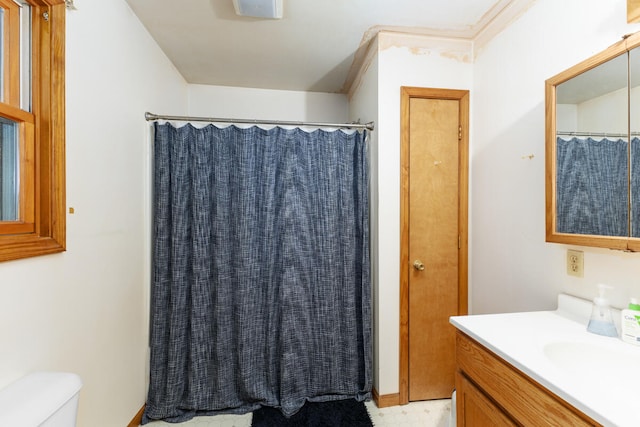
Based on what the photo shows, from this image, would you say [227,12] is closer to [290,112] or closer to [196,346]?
[290,112]

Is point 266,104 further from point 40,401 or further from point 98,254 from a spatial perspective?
point 40,401

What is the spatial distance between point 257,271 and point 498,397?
1.31 metres

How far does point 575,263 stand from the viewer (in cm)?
112

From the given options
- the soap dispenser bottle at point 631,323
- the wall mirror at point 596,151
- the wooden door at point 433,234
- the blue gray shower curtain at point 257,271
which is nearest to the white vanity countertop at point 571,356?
the soap dispenser bottle at point 631,323

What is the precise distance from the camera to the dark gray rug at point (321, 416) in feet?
5.22

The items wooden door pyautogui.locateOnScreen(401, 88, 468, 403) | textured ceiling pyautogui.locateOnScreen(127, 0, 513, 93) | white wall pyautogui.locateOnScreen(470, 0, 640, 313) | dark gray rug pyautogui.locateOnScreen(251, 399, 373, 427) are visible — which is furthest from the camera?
wooden door pyautogui.locateOnScreen(401, 88, 468, 403)

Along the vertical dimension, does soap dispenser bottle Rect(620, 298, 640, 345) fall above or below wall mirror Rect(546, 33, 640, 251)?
below

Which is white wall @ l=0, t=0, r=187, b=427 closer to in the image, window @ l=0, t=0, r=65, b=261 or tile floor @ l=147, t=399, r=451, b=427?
window @ l=0, t=0, r=65, b=261

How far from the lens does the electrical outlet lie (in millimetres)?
1103

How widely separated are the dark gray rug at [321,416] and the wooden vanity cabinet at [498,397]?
0.75 meters

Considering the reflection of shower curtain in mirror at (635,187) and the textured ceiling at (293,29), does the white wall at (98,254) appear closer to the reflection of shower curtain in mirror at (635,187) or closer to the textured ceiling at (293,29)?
the textured ceiling at (293,29)

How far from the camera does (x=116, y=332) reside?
137 centimetres

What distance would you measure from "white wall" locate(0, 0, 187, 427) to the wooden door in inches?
62.9

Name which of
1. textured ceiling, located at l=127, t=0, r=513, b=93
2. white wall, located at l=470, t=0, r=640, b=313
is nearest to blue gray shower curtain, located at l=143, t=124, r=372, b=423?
textured ceiling, located at l=127, t=0, r=513, b=93
